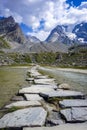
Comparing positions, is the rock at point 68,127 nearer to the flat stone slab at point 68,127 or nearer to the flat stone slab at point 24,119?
the flat stone slab at point 68,127

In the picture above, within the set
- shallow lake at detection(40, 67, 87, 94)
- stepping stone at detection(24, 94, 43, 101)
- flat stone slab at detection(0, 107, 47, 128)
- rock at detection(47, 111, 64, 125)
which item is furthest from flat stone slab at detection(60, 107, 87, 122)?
shallow lake at detection(40, 67, 87, 94)

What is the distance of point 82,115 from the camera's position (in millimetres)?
5258

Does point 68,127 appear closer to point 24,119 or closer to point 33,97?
point 24,119

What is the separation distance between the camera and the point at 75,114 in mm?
5348

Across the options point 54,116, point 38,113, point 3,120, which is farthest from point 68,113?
point 3,120

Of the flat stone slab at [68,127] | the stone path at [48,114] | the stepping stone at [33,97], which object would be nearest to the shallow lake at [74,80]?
the stepping stone at [33,97]

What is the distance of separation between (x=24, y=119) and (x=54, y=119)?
724mm

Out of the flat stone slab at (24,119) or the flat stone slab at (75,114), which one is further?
the flat stone slab at (75,114)

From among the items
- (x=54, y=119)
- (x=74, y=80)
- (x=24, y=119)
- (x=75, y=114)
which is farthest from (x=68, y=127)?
(x=74, y=80)

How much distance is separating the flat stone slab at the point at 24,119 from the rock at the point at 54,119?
0.50 feet

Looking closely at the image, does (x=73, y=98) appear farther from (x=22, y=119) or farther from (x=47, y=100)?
(x=22, y=119)

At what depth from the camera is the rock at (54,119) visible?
16.2 ft

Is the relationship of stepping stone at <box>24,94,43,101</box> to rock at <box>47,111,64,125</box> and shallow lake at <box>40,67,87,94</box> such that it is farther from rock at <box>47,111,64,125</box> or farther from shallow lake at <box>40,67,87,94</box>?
shallow lake at <box>40,67,87,94</box>

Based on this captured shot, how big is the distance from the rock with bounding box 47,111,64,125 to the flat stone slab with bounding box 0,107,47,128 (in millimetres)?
153
